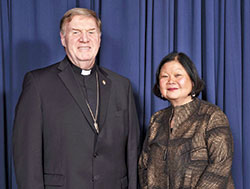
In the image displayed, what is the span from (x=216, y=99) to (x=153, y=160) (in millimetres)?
935

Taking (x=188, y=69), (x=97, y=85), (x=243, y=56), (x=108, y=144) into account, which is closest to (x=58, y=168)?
(x=108, y=144)

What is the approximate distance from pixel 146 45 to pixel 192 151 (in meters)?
1.10

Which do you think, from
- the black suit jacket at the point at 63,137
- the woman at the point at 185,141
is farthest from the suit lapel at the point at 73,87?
the woman at the point at 185,141

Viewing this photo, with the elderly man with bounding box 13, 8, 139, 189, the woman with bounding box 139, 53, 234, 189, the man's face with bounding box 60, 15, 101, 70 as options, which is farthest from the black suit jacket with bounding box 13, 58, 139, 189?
Result: the woman with bounding box 139, 53, 234, 189

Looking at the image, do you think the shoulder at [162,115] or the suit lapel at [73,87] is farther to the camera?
the shoulder at [162,115]

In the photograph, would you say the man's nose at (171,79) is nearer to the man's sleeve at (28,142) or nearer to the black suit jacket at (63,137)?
the black suit jacket at (63,137)

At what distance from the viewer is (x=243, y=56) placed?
261 centimetres

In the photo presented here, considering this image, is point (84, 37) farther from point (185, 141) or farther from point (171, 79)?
point (185, 141)

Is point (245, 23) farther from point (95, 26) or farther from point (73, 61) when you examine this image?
point (73, 61)

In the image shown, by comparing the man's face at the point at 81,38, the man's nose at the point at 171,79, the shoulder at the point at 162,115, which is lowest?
the shoulder at the point at 162,115

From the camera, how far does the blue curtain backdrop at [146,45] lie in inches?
101

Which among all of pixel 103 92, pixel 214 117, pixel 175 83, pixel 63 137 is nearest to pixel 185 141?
pixel 214 117

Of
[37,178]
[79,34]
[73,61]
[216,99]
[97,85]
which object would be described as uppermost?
[79,34]

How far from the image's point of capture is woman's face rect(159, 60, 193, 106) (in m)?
2.00
